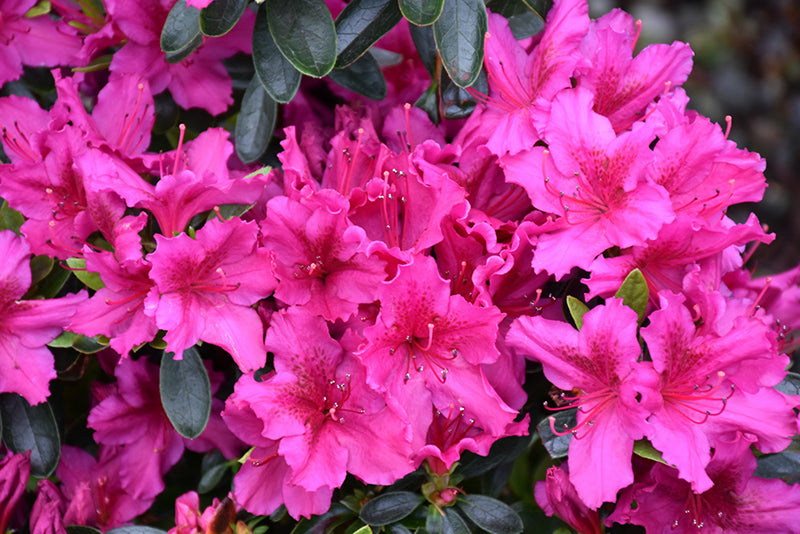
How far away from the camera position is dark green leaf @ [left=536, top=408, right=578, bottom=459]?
3.47ft

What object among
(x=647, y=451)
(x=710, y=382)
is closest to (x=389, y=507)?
(x=647, y=451)

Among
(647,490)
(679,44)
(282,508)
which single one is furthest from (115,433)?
(679,44)

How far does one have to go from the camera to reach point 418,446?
102cm

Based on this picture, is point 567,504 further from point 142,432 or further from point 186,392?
point 142,432

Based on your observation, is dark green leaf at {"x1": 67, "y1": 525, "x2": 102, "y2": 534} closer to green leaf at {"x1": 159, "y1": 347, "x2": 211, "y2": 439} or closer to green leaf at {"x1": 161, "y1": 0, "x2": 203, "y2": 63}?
green leaf at {"x1": 159, "y1": 347, "x2": 211, "y2": 439}

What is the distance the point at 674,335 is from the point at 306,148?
0.58 meters

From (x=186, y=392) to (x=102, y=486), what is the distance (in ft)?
0.82

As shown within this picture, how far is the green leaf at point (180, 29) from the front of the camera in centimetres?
113

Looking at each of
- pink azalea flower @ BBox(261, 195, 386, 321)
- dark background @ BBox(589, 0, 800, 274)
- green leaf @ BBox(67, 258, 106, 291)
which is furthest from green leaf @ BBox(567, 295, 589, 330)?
dark background @ BBox(589, 0, 800, 274)

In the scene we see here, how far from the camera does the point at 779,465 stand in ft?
4.01

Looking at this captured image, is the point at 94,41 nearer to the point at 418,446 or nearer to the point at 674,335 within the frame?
the point at 418,446

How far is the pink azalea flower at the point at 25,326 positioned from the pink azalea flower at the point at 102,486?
0.19 m

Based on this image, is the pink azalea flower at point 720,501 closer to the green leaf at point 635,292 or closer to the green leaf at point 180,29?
the green leaf at point 635,292

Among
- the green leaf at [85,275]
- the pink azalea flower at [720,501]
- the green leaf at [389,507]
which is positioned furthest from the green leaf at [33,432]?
the pink azalea flower at [720,501]
